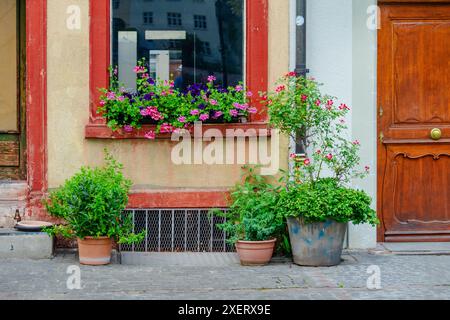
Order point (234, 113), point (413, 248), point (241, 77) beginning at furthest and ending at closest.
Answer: point (241, 77) → point (413, 248) → point (234, 113)

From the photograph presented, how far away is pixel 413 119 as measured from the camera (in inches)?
387

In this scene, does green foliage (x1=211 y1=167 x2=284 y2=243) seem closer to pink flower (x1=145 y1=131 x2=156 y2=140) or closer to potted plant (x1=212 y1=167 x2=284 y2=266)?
potted plant (x1=212 y1=167 x2=284 y2=266)

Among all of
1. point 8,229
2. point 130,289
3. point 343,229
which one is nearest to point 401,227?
point 343,229

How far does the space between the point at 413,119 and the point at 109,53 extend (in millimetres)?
3555

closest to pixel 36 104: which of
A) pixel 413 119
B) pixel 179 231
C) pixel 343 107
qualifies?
pixel 179 231

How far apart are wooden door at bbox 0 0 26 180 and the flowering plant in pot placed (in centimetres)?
126

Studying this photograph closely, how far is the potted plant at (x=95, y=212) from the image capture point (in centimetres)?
855

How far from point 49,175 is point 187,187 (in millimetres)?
1537

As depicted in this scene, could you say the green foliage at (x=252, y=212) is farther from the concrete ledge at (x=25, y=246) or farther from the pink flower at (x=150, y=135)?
the concrete ledge at (x=25, y=246)

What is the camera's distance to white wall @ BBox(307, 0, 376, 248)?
31.3ft

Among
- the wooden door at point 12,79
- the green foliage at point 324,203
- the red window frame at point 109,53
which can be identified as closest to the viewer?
the green foliage at point 324,203

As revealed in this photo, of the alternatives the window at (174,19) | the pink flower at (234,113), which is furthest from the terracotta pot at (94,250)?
the window at (174,19)

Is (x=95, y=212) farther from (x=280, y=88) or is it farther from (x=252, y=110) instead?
(x=280, y=88)

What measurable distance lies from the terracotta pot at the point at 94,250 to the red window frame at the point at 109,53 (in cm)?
131
